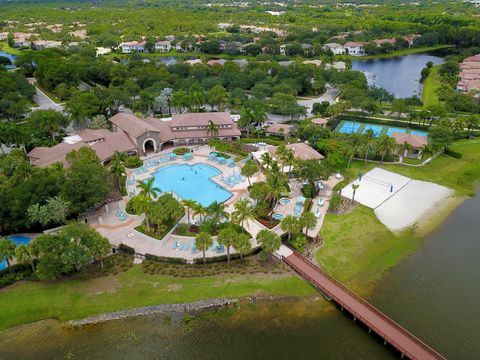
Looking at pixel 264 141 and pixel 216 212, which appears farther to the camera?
pixel 264 141

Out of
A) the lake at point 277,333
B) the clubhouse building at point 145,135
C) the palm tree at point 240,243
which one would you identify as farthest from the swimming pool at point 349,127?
the palm tree at point 240,243

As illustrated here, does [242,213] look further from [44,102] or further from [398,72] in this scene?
[398,72]

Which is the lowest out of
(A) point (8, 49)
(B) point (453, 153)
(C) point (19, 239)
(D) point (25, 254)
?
(C) point (19, 239)

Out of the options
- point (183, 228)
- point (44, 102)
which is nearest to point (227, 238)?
point (183, 228)

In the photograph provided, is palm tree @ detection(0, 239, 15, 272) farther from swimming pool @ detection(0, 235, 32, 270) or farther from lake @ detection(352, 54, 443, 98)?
lake @ detection(352, 54, 443, 98)

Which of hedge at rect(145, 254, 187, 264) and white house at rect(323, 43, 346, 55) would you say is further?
white house at rect(323, 43, 346, 55)

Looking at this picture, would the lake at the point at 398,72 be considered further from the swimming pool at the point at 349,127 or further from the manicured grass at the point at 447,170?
the manicured grass at the point at 447,170

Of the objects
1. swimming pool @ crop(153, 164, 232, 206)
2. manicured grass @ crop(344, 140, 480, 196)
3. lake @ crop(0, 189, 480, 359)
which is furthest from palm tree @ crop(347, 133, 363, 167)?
lake @ crop(0, 189, 480, 359)
